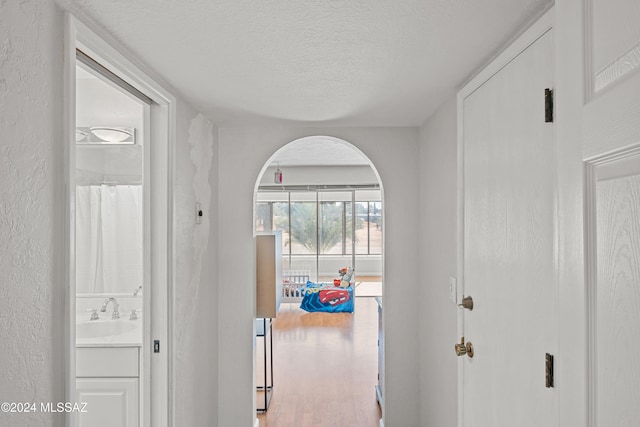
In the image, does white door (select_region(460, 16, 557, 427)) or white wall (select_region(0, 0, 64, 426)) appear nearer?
white wall (select_region(0, 0, 64, 426))

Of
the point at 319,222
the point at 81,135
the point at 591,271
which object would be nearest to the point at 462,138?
the point at 591,271

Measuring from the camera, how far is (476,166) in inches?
74.9

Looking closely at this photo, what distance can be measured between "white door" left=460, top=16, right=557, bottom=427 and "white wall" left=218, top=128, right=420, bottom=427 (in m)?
1.08

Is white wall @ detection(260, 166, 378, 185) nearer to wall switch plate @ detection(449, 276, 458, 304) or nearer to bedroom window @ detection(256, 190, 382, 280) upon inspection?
bedroom window @ detection(256, 190, 382, 280)

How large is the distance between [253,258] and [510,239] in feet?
6.56

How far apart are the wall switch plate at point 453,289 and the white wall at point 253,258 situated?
0.81 m

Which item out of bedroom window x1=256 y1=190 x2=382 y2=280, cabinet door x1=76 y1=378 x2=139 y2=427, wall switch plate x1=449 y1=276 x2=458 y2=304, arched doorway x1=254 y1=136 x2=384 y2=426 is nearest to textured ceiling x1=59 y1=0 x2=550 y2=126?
wall switch plate x1=449 y1=276 x2=458 y2=304

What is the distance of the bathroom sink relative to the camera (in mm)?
2568

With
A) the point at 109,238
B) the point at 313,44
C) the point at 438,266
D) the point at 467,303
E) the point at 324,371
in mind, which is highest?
the point at 313,44

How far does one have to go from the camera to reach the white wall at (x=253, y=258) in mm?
3121

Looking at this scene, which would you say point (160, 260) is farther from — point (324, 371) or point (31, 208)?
point (324, 371)

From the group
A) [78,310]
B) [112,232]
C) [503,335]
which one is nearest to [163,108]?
[112,232]

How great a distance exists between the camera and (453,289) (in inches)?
88.3

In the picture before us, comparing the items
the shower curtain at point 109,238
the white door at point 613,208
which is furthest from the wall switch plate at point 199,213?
the white door at point 613,208
